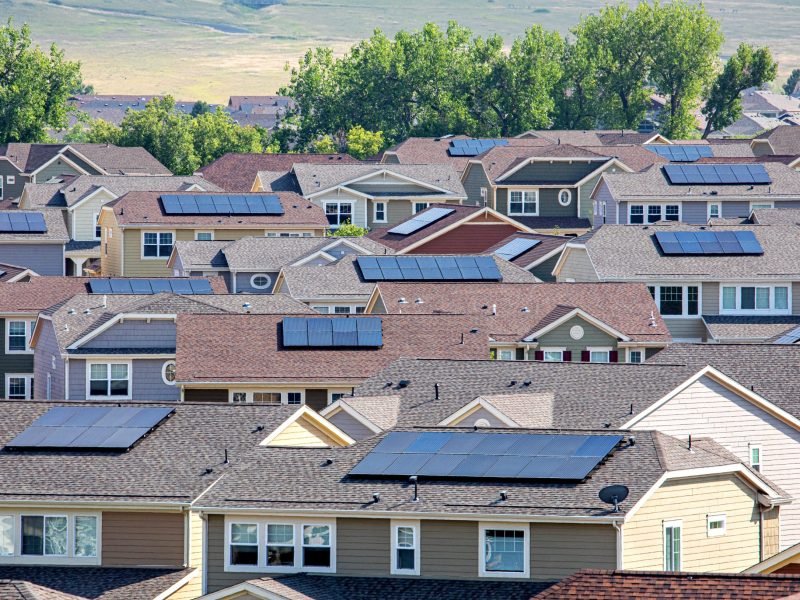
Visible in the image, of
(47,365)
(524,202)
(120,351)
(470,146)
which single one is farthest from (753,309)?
(470,146)

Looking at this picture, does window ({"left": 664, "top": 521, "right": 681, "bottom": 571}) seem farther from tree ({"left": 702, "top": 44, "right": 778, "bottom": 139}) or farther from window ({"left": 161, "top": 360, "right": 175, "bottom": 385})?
tree ({"left": 702, "top": 44, "right": 778, "bottom": 139})

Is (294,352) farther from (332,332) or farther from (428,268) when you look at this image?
(428,268)

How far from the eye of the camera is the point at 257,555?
3556 cm

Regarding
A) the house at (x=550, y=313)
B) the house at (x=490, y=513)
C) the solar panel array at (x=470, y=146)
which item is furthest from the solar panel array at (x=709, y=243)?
the solar panel array at (x=470, y=146)

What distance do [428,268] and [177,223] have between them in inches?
886

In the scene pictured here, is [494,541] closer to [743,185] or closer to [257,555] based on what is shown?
[257,555]

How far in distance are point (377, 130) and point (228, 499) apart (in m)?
124

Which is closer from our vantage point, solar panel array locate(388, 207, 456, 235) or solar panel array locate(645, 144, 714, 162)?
solar panel array locate(388, 207, 456, 235)

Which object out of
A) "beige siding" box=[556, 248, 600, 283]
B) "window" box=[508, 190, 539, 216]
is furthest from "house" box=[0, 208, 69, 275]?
"beige siding" box=[556, 248, 600, 283]

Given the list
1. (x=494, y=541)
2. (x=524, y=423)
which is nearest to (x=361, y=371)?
(x=524, y=423)

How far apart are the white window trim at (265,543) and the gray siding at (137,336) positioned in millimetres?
24845

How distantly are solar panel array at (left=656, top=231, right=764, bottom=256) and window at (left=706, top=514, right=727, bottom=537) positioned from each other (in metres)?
37.8

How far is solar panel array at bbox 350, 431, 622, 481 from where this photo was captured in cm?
A: 3544

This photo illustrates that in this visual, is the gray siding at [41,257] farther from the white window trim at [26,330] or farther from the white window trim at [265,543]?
the white window trim at [265,543]
